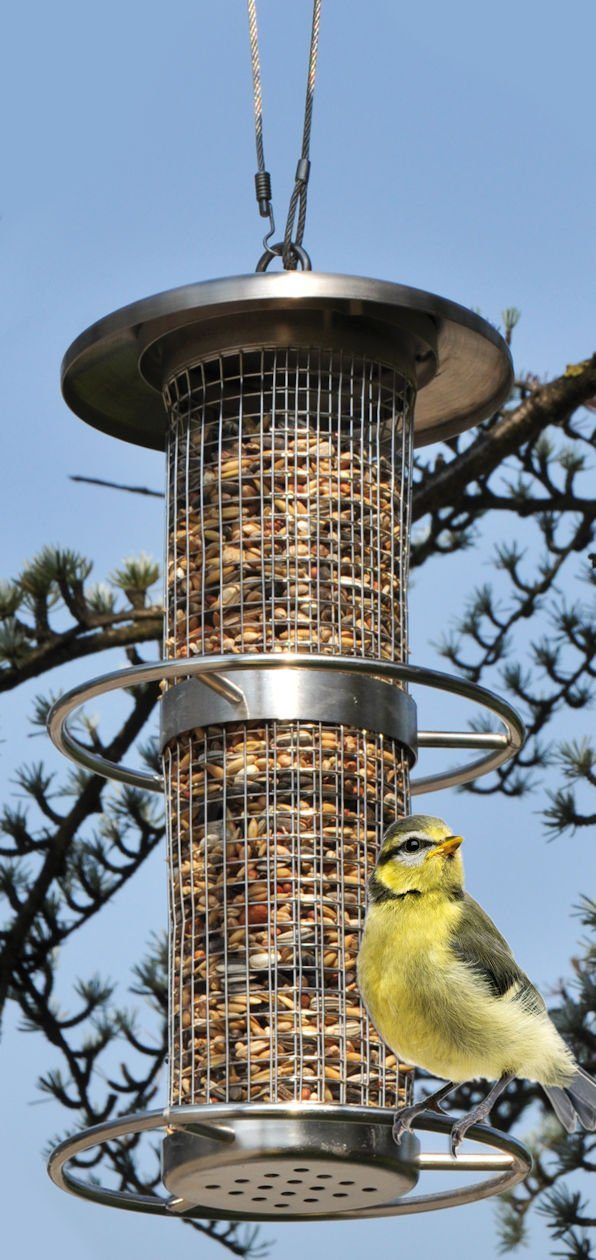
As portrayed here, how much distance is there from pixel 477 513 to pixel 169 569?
2537 mm

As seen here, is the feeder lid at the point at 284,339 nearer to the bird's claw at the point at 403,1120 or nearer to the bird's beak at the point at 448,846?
the bird's beak at the point at 448,846

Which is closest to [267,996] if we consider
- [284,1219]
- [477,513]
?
[284,1219]

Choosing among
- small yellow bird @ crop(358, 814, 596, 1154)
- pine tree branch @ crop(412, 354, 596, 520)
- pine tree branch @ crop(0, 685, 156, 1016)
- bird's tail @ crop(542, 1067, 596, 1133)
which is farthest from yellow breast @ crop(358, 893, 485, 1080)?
pine tree branch @ crop(0, 685, 156, 1016)

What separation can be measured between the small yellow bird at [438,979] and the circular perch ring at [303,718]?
0.26 metres

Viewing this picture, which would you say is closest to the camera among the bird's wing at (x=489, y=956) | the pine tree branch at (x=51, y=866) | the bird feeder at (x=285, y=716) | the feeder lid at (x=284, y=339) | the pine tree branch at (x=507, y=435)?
the bird's wing at (x=489, y=956)

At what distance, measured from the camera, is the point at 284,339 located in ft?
13.5

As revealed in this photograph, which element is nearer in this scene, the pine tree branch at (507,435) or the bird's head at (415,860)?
the bird's head at (415,860)

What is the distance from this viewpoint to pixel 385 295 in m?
3.94

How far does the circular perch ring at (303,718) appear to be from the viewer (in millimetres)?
3578

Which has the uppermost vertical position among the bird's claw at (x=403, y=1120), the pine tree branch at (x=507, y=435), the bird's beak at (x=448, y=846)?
the pine tree branch at (x=507, y=435)

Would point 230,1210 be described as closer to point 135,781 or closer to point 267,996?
point 267,996

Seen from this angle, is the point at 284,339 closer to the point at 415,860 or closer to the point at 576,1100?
the point at 415,860

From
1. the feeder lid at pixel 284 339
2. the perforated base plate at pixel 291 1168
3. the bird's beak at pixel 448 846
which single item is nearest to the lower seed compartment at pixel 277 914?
the perforated base plate at pixel 291 1168

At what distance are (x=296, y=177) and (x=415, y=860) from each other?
1384 mm
